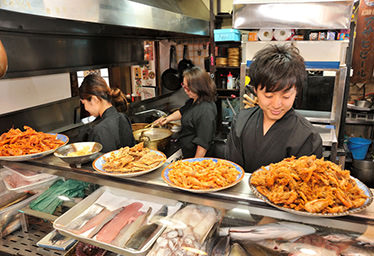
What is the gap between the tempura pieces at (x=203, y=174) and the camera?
4.32 feet

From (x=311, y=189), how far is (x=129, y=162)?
3.11ft

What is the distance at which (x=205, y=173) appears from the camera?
1.39 meters

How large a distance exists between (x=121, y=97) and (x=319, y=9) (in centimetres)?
243

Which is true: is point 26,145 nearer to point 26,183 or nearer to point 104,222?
point 26,183

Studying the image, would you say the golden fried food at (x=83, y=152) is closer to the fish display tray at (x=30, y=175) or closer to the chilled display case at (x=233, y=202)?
the chilled display case at (x=233, y=202)

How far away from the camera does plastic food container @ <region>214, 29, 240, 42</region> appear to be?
15.5 feet

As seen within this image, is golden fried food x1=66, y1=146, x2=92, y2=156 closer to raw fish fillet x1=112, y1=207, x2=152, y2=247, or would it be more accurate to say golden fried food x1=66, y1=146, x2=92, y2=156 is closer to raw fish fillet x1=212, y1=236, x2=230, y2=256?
raw fish fillet x1=112, y1=207, x2=152, y2=247

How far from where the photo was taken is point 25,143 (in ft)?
6.05

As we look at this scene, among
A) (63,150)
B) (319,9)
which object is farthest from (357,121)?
(63,150)

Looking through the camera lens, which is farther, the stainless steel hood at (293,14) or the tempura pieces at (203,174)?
the stainless steel hood at (293,14)

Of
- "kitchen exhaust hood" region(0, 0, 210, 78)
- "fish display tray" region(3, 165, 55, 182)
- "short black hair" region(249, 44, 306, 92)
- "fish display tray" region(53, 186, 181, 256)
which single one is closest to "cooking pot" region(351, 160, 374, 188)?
"kitchen exhaust hood" region(0, 0, 210, 78)

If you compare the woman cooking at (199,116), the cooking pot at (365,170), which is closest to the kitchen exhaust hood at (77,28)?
the woman cooking at (199,116)

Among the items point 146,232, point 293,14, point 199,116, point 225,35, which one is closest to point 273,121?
point 146,232

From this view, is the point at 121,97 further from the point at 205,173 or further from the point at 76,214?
the point at 205,173
